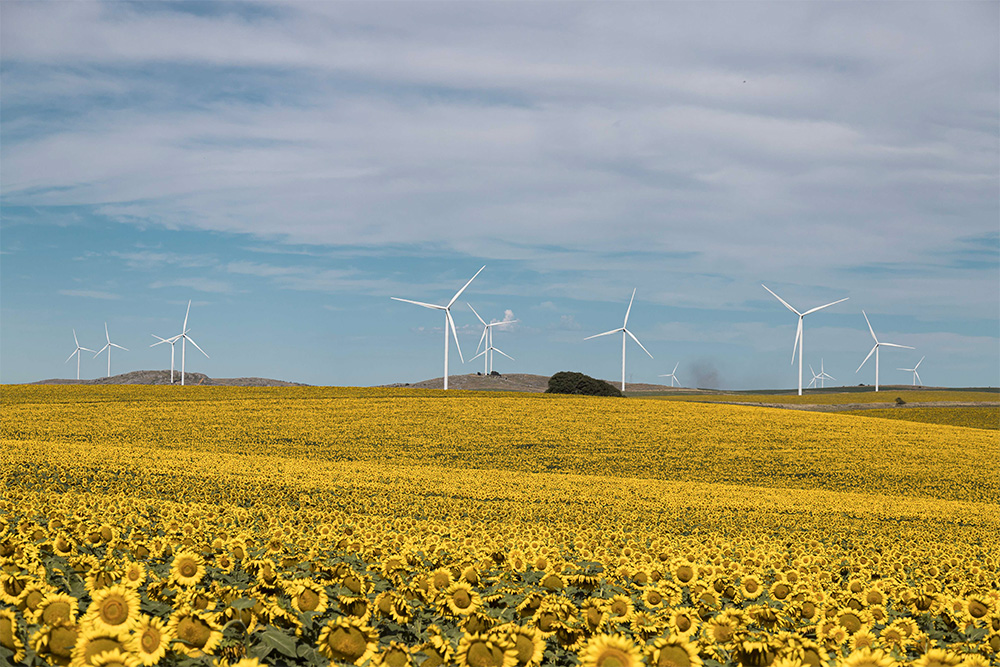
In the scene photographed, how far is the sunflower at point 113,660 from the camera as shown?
11.2 feet

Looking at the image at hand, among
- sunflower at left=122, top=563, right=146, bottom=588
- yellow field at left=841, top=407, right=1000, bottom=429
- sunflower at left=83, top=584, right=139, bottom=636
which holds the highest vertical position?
sunflower at left=83, top=584, right=139, bottom=636

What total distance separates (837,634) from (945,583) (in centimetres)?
349

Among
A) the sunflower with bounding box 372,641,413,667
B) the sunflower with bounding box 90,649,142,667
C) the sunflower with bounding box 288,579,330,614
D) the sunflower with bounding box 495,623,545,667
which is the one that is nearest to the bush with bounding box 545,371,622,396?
the sunflower with bounding box 288,579,330,614

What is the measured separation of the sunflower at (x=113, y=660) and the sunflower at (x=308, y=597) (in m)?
1.29

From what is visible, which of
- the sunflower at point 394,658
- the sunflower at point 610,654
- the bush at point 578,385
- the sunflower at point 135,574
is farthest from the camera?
the bush at point 578,385

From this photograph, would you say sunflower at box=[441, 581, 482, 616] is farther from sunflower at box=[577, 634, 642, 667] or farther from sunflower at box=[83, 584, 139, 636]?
sunflower at box=[83, 584, 139, 636]

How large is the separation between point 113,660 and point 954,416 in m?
77.8

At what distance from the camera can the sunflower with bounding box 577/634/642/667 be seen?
3354 mm

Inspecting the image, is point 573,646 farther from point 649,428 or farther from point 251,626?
point 649,428

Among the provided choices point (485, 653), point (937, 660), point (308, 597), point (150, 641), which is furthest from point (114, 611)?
point (937, 660)

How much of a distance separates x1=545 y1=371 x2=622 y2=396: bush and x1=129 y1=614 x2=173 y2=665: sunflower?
78.6 m

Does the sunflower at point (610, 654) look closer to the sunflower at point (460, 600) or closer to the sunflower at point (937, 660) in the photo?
the sunflower at point (937, 660)

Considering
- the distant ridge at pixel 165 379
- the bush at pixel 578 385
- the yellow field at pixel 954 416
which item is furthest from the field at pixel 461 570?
the distant ridge at pixel 165 379

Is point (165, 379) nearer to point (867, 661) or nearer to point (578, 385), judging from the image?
point (578, 385)
